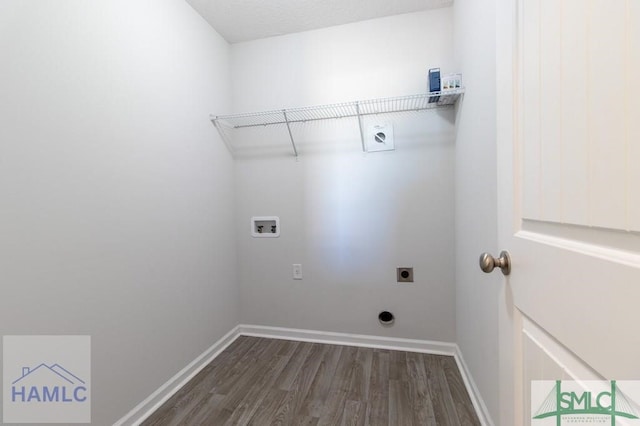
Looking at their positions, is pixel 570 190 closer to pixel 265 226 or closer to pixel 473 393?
pixel 473 393

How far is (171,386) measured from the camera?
61.7 inches

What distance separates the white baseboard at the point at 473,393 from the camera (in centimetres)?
126

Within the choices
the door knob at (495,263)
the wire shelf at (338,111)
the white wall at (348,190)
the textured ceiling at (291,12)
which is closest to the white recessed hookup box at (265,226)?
the white wall at (348,190)

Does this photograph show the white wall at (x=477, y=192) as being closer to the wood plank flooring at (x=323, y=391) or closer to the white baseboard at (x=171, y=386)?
the wood plank flooring at (x=323, y=391)

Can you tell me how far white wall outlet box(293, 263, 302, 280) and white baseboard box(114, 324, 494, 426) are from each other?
0.43 meters

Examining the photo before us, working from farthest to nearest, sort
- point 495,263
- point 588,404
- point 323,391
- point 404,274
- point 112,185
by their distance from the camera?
point 404,274
point 323,391
point 112,185
point 495,263
point 588,404

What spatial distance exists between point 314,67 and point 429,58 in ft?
2.78

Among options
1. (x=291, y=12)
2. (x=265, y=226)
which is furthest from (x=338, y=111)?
(x=265, y=226)

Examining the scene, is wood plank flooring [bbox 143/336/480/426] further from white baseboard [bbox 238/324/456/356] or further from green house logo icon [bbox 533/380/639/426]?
green house logo icon [bbox 533/380/639/426]

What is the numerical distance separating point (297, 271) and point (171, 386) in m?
1.08

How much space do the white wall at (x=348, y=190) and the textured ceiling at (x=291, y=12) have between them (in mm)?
65

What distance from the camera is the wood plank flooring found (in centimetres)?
136

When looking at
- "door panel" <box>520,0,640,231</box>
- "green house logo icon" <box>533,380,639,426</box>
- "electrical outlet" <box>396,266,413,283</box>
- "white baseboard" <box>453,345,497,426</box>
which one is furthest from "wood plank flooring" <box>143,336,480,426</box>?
"door panel" <box>520,0,640,231</box>

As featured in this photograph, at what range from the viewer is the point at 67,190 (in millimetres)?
1093
